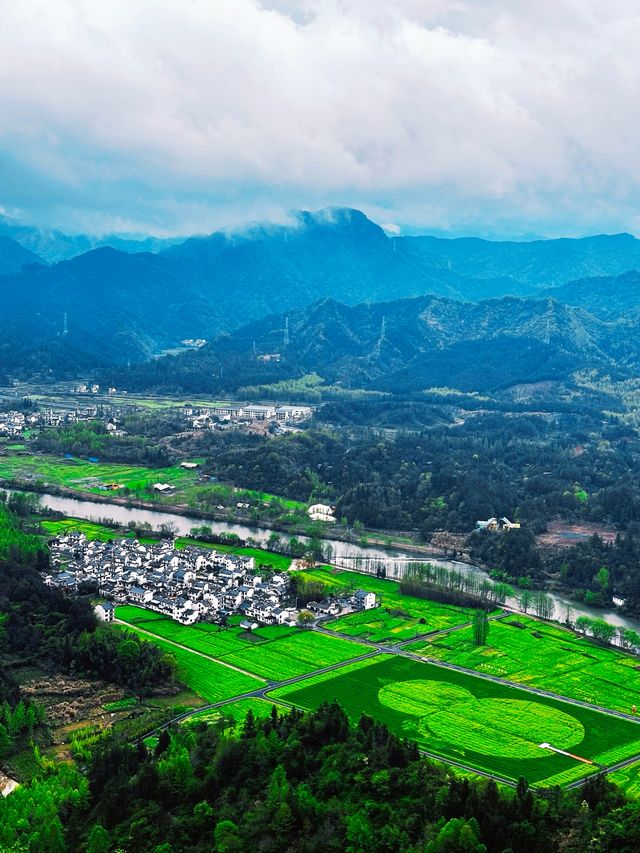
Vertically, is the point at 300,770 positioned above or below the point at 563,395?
below

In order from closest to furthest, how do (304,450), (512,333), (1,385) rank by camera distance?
(304,450) → (1,385) → (512,333)

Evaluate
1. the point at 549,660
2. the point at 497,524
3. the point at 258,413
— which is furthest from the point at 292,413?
the point at 549,660

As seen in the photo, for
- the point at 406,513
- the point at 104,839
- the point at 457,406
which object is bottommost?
the point at 104,839

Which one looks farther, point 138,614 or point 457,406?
point 457,406

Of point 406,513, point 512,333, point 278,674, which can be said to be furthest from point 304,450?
point 512,333

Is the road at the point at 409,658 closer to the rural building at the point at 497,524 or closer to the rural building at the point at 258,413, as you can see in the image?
the rural building at the point at 497,524

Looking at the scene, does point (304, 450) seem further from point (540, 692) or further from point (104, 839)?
point (104, 839)

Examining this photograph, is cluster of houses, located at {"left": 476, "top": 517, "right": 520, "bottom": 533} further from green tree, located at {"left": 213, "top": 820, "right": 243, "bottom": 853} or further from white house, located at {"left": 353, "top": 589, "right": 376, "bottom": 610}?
green tree, located at {"left": 213, "top": 820, "right": 243, "bottom": 853}
